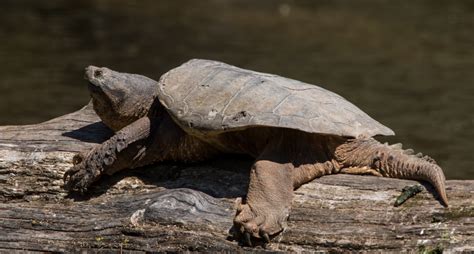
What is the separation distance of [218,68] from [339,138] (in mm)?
751

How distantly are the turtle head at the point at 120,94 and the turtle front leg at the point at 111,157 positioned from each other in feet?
0.72

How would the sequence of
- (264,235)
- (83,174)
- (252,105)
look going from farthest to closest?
(83,174) → (252,105) → (264,235)

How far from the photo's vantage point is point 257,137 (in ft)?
14.4

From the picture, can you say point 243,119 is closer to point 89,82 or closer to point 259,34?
point 89,82

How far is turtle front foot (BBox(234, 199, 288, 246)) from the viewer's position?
13.1ft

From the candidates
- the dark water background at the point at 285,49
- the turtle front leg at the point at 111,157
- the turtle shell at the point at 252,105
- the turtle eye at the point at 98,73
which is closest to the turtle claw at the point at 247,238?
the turtle shell at the point at 252,105

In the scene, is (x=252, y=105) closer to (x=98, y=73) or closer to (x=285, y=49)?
(x=98, y=73)

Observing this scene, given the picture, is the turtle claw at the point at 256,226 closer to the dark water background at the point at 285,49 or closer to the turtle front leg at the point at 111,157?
the turtle front leg at the point at 111,157

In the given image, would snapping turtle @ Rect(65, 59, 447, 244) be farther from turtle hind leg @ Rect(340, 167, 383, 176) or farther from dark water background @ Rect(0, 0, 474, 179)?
dark water background @ Rect(0, 0, 474, 179)

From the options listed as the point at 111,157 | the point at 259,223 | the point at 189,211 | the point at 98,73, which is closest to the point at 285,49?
the point at 98,73

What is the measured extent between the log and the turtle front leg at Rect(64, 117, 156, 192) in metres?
0.08

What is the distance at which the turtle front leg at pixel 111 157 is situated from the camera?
178 inches

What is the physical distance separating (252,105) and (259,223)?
22.9 inches

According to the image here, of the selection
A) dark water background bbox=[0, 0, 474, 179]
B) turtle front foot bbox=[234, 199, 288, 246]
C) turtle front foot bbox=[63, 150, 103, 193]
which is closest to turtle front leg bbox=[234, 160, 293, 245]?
turtle front foot bbox=[234, 199, 288, 246]
